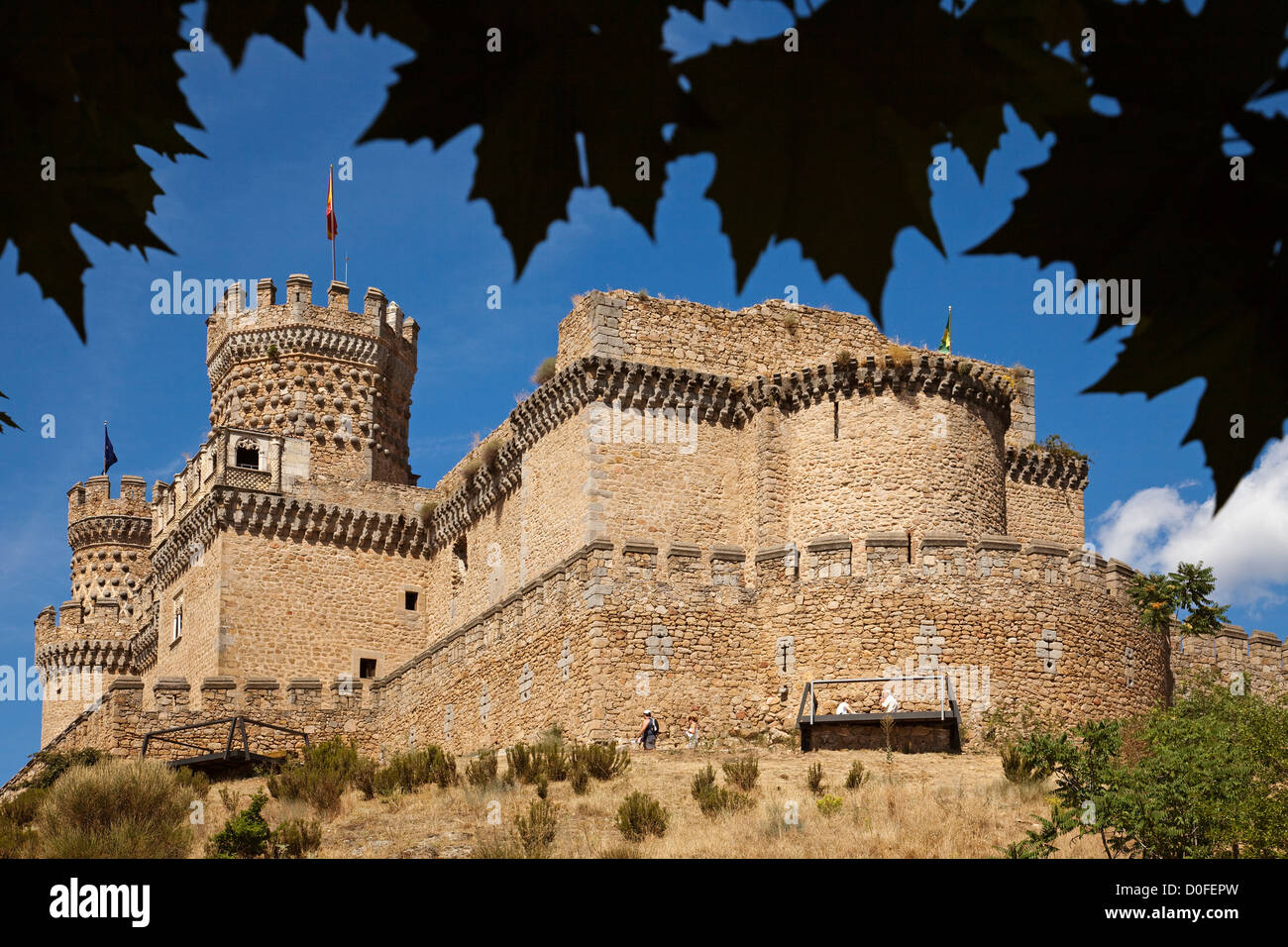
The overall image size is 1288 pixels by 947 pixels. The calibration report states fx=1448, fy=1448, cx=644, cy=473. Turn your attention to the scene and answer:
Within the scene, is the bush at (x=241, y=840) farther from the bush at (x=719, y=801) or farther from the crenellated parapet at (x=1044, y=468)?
the crenellated parapet at (x=1044, y=468)

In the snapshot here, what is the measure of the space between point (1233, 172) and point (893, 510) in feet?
65.0

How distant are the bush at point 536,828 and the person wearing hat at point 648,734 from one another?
3.72 m

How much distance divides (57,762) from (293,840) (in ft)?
38.9

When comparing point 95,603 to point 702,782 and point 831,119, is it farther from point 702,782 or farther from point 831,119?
point 831,119

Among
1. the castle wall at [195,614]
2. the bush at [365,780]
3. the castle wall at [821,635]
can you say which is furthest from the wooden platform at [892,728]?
the castle wall at [195,614]

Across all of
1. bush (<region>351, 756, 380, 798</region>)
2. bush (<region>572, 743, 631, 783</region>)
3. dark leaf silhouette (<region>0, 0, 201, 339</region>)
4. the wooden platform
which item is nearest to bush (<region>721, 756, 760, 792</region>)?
bush (<region>572, 743, 631, 783</region>)

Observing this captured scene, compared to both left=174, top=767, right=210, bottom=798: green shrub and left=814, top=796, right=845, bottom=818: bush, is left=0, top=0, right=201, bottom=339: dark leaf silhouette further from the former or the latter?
left=174, top=767, right=210, bottom=798: green shrub

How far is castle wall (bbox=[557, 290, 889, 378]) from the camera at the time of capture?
22.2m

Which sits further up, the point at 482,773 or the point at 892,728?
the point at 892,728

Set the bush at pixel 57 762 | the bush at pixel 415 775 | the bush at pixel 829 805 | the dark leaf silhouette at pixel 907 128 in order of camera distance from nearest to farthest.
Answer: the dark leaf silhouette at pixel 907 128, the bush at pixel 829 805, the bush at pixel 415 775, the bush at pixel 57 762

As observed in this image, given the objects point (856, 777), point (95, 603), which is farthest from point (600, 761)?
point (95, 603)

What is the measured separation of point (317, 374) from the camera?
1283 inches

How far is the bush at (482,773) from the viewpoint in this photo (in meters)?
17.6

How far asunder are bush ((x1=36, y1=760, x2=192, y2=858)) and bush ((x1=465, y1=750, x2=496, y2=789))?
134 inches
